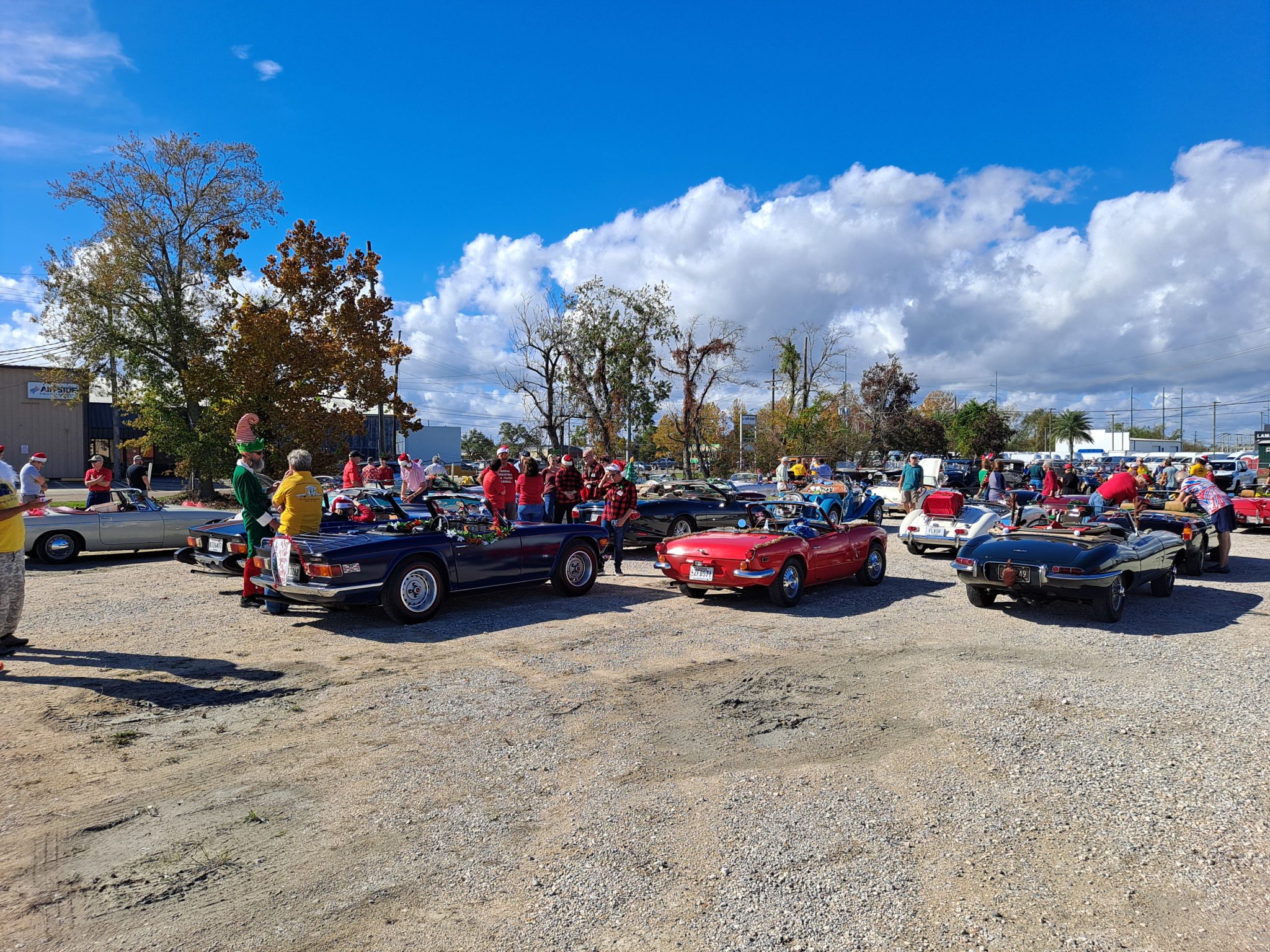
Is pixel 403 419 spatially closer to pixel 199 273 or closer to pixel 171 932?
pixel 199 273

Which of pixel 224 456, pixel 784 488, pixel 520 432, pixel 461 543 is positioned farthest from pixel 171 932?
pixel 520 432

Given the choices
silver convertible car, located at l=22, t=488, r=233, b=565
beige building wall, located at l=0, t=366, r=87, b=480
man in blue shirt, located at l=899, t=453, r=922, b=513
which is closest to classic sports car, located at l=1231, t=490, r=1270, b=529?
man in blue shirt, located at l=899, t=453, r=922, b=513

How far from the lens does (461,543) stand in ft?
28.3

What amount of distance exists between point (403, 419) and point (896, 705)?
75.6ft

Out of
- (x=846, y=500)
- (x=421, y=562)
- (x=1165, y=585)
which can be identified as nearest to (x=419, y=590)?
(x=421, y=562)

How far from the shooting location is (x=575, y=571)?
396 inches

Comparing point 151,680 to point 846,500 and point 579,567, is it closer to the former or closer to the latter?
point 579,567

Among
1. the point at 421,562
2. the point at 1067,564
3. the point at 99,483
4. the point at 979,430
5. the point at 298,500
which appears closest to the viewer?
the point at 298,500

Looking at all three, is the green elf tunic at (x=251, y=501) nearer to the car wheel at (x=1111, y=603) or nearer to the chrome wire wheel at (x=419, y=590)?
the chrome wire wheel at (x=419, y=590)

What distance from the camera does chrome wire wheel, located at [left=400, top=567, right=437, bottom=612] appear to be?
8148 millimetres

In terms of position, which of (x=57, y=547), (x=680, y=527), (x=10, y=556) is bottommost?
(x=57, y=547)

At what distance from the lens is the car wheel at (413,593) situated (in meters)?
8.01

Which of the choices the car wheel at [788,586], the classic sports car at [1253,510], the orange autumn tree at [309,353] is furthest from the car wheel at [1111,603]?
the orange autumn tree at [309,353]

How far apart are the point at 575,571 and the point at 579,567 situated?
2.8 inches
